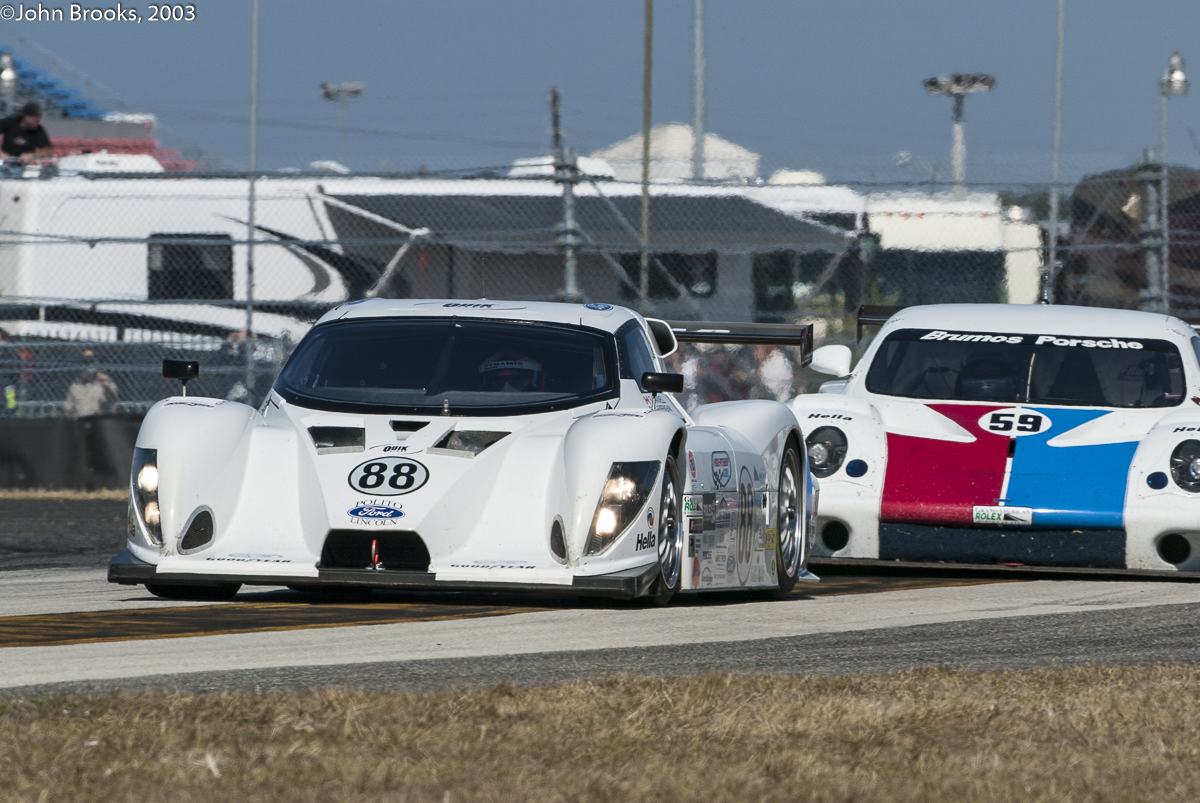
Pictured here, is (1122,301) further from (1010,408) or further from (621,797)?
(621,797)

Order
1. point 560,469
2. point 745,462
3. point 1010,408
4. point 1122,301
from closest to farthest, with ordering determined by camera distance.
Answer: point 560,469 → point 745,462 → point 1010,408 → point 1122,301

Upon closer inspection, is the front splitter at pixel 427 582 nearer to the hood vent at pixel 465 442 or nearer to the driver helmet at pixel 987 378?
the hood vent at pixel 465 442

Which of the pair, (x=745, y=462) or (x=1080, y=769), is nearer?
(x=1080, y=769)

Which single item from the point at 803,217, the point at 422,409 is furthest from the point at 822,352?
the point at 803,217

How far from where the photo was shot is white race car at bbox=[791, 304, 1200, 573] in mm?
8508

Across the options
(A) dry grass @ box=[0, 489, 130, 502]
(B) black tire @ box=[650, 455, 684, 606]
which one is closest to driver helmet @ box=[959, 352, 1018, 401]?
(B) black tire @ box=[650, 455, 684, 606]

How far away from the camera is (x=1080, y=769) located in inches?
142

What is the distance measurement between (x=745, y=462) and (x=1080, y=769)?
12.7 ft

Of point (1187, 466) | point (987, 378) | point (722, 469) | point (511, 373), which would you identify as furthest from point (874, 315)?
point (511, 373)

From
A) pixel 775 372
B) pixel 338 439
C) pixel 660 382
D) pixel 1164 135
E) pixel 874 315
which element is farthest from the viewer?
pixel 1164 135

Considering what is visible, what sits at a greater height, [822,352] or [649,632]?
[822,352]

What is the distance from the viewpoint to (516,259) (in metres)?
16.9

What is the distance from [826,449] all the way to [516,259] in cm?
823

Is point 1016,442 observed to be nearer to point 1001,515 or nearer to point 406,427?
point 1001,515
